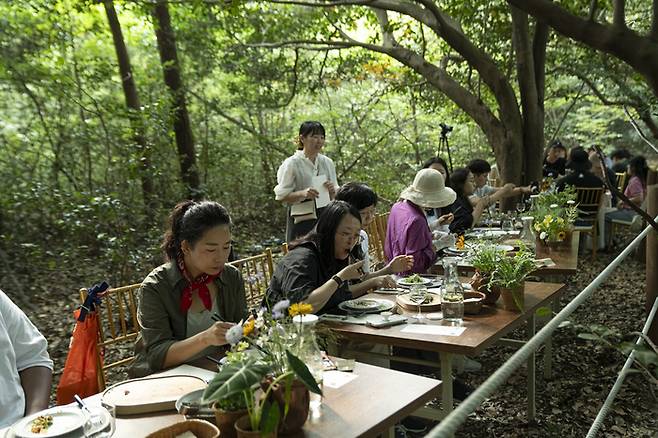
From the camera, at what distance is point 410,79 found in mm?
8750

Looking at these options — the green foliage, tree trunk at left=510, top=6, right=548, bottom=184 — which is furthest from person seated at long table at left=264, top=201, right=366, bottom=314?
tree trunk at left=510, top=6, right=548, bottom=184

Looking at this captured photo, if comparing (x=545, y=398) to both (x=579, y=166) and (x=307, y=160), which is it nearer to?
(x=307, y=160)

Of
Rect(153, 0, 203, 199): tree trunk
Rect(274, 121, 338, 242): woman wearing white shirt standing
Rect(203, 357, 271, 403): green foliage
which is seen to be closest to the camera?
Rect(203, 357, 271, 403): green foliage

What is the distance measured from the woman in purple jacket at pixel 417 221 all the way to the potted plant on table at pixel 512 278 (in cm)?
101

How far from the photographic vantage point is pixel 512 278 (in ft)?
9.58

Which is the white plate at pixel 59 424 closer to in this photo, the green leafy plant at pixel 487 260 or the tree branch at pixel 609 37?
the green leafy plant at pixel 487 260

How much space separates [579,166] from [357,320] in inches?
242

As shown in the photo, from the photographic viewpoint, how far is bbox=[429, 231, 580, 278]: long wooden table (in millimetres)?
3906

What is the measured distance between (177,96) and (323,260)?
195 inches

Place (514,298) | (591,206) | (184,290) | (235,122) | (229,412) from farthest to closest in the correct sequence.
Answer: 1. (235,122)
2. (591,206)
3. (514,298)
4. (184,290)
5. (229,412)

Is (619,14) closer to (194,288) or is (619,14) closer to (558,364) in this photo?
(558,364)

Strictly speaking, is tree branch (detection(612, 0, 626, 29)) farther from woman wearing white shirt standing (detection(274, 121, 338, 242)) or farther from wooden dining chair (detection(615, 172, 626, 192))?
wooden dining chair (detection(615, 172, 626, 192))

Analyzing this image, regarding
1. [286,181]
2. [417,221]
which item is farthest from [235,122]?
[417,221]

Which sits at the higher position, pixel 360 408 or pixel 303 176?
pixel 303 176
